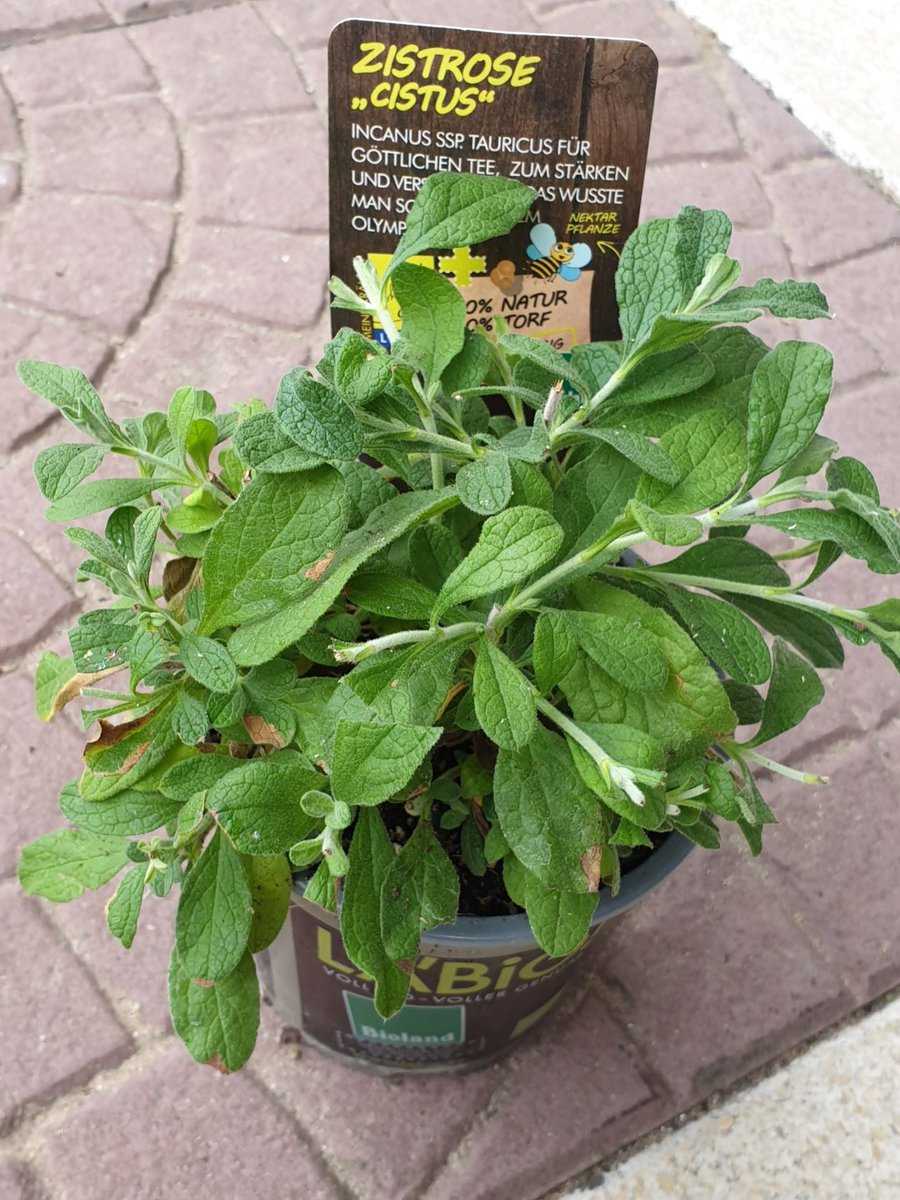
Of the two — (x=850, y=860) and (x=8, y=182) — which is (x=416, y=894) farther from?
(x=8, y=182)

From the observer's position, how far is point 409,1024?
1.43 m

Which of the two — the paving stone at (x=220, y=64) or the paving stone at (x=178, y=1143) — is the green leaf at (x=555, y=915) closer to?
the paving stone at (x=178, y=1143)

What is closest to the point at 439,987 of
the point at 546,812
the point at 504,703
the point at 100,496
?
the point at 546,812

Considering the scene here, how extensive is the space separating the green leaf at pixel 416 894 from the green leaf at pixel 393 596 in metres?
0.22

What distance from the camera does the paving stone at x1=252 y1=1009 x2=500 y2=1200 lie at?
1.55 m

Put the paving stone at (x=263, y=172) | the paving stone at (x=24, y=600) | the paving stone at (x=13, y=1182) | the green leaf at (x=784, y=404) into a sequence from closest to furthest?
the green leaf at (x=784, y=404) < the paving stone at (x=13, y=1182) < the paving stone at (x=24, y=600) < the paving stone at (x=263, y=172)

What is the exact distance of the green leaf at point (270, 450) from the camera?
3.10 feet

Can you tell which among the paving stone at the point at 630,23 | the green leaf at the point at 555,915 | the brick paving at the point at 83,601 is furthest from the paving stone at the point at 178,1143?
the paving stone at the point at 630,23

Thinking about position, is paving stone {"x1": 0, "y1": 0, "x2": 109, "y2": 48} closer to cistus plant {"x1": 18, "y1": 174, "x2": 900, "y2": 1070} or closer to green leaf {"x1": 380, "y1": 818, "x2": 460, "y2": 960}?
cistus plant {"x1": 18, "y1": 174, "x2": 900, "y2": 1070}

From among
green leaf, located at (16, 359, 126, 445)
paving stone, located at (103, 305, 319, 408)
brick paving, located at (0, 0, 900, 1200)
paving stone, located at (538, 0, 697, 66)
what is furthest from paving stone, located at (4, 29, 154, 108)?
green leaf, located at (16, 359, 126, 445)

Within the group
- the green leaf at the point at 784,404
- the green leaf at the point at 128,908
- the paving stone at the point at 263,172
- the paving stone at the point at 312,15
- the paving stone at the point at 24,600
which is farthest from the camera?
the paving stone at the point at 312,15

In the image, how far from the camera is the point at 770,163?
2.68 metres

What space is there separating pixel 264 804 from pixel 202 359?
4.85ft

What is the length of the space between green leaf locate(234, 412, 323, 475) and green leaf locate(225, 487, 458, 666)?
0.24 ft
